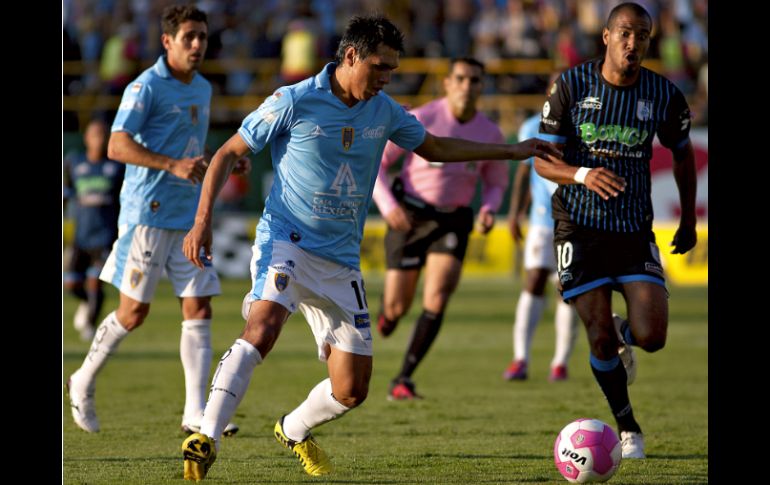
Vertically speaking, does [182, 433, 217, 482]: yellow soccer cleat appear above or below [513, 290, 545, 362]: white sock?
below

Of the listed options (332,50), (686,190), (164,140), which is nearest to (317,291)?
(164,140)

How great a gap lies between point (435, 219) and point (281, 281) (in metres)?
4.06

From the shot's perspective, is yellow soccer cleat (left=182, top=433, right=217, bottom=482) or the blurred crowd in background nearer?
yellow soccer cleat (left=182, top=433, right=217, bottom=482)

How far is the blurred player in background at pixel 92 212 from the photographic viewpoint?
48.2ft

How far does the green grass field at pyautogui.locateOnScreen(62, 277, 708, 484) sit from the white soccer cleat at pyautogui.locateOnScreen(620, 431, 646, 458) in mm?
111

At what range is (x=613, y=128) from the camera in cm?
720

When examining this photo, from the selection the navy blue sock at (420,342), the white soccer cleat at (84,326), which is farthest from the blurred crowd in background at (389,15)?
the navy blue sock at (420,342)

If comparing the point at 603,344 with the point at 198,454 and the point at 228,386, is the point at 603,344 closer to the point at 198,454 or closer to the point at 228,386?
the point at 228,386

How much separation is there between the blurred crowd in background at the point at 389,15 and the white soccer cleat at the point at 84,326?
9.95 meters

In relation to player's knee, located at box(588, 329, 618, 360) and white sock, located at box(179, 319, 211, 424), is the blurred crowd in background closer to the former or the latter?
white sock, located at box(179, 319, 211, 424)

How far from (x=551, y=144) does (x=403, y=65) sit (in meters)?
18.1

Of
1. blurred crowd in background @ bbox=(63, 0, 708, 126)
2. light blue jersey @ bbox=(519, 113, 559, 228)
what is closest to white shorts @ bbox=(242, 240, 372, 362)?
light blue jersey @ bbox=(519, 113, 559, 228)

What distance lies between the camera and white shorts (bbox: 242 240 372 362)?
629 cm
